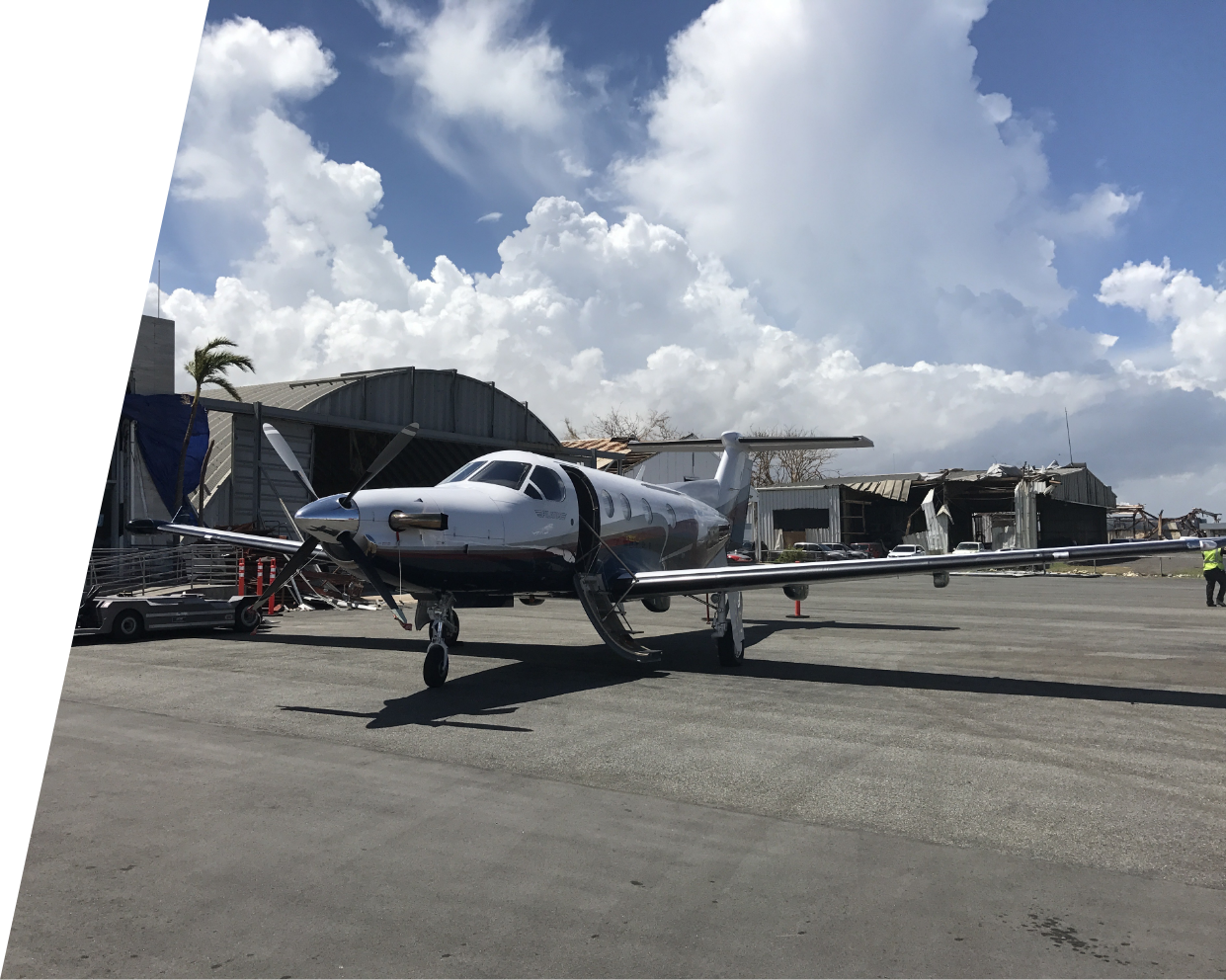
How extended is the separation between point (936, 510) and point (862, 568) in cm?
4394

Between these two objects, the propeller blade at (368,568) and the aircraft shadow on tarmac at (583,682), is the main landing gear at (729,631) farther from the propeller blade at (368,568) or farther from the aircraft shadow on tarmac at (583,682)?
the propeller blade at (368,568)

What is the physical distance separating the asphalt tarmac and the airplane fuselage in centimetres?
146

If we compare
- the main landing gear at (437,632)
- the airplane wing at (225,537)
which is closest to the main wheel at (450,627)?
the main landing gear at (437,632)

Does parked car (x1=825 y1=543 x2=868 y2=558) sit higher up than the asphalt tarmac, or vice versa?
parked car (x1=825 y1=543 x2=868 y2=558)

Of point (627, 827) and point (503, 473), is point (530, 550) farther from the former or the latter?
point (627, 827)

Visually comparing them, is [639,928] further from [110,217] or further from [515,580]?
[515,580]

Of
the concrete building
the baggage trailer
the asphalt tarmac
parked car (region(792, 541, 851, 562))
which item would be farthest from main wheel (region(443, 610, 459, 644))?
the concrete building

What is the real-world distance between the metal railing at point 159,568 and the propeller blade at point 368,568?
990cm

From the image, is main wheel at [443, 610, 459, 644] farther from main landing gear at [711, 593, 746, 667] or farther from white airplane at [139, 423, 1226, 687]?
main landing gear at [711, 593, 746, 667]

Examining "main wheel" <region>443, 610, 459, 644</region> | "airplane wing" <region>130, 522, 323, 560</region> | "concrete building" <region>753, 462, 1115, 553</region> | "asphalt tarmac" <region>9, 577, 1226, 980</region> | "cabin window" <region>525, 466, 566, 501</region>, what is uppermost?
"concrete building" <region>753, 462, 1115, 553</region>

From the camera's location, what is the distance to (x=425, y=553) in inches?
400

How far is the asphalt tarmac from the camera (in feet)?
12.5

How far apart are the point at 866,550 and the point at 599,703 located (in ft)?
150

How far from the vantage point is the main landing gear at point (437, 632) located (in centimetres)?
1016
